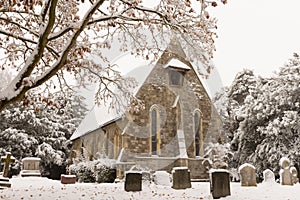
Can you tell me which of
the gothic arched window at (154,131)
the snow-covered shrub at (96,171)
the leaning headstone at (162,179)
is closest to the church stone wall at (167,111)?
the gothic arched window at (154,131)

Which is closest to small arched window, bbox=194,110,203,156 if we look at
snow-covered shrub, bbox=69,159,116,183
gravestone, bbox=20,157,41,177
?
snow-covered shrub, bbox=69,159,116,183

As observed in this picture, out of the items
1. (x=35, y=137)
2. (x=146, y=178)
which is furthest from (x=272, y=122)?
(x=35, y=137)

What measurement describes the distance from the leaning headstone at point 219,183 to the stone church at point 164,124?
10750mm

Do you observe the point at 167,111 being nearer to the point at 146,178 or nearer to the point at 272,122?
the point at 146,178

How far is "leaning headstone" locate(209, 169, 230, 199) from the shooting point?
1127cm

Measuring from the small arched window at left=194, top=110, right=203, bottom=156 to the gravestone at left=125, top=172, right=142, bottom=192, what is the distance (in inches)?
506

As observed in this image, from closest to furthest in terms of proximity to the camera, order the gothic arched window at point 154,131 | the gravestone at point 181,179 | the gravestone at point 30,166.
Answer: the gravestone at point 181,179, the gravestone at point 30,166, the gothic arched window at point 154,131

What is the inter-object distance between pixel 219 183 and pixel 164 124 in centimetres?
1314

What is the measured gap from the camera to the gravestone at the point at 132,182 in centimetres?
1308

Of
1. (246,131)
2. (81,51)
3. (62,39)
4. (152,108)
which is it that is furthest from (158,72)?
(81,51)

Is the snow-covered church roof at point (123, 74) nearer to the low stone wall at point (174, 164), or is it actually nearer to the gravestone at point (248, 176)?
the low stone wall at point (174, 164)

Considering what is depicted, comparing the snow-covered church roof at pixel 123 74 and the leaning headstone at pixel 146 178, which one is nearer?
the leaning headstone at pixel 146 178

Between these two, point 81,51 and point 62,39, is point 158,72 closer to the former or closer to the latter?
point 62,39

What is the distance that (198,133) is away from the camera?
26.1 metres
